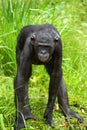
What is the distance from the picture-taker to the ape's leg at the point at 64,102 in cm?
431

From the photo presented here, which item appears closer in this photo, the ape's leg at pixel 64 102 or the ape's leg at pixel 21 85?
the ape's leg at pixel 21 85

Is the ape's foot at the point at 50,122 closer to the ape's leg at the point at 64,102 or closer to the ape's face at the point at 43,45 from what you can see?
the ape's leg at the point at 64,102

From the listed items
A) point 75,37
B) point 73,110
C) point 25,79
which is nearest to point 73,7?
point 75,37

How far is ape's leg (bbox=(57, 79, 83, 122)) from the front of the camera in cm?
431

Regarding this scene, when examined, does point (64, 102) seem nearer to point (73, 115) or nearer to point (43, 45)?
point (73, 115)

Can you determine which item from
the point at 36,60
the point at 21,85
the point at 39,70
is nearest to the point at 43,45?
the point at 36,60

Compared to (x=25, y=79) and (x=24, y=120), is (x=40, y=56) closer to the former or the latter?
(x=25, y=79)

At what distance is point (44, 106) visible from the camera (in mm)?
4477

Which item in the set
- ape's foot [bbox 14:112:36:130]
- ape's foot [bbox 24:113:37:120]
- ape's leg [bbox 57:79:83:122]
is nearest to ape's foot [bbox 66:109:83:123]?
ape's leg [bbox 57:79:83:122]

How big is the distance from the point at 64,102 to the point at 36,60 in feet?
2.07

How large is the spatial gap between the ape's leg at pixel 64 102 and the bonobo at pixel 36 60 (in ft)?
0.54

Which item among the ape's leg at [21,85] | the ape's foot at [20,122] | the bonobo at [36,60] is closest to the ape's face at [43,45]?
the bonobo at [36,60]

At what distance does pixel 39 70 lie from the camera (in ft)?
17.6

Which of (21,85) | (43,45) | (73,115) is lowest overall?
(73,115)
